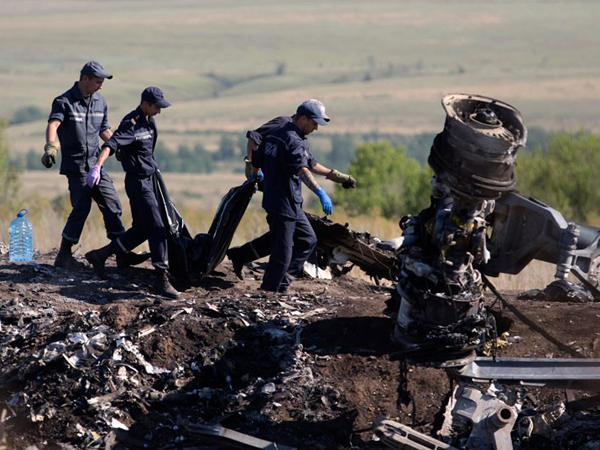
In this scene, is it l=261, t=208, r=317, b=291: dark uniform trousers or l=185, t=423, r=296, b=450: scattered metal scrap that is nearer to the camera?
l=185, t=423, r=296, b=450: scattered metal scrap

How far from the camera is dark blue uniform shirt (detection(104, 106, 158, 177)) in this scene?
1058cm

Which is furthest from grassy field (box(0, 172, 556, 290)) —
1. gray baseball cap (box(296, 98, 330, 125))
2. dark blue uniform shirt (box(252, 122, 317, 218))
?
gray baseball cap (box(296, 98, 330, 125))

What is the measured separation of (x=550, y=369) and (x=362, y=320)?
182cm

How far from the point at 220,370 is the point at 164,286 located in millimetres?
2057

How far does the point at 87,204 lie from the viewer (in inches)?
446

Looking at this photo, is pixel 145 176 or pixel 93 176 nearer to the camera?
pixel 93 176

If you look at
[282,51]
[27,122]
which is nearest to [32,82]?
[27,122]

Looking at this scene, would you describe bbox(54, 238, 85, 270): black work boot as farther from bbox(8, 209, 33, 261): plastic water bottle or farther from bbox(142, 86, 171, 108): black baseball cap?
bbox(142, 86, 171, 108): black baseball cap

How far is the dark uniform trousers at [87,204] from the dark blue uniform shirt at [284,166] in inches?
70.9

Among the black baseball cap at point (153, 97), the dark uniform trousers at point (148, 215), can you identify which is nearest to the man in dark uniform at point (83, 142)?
the dark uniform trousers at point (148, 215)

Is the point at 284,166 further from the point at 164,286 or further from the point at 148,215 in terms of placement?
the point at 164,286

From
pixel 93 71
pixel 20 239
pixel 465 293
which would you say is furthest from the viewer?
pixel 20 239

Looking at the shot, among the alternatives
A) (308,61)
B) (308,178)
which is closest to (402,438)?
(308,178)

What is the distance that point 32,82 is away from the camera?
389 ft
